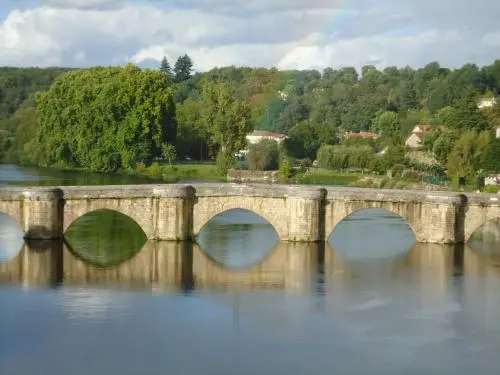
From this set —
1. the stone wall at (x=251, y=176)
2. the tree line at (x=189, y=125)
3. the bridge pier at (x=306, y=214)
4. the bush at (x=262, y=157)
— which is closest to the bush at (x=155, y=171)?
the tree line at (x=189, y=125)

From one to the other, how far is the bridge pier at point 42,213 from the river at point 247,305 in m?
0.53

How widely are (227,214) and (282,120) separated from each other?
7239 cm

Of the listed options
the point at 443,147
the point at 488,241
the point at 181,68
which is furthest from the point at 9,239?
the point at 181,68

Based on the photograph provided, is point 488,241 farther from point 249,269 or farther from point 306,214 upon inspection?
point 249,269

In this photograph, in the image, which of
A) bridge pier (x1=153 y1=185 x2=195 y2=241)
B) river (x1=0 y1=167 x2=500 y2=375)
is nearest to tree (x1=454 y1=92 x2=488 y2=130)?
river (x1=0 y1=167 x2=500 y2=375)

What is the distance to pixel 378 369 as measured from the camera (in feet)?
83.3

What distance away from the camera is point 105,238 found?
44.5 m

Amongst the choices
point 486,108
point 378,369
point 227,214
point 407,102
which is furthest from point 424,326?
point 407,102

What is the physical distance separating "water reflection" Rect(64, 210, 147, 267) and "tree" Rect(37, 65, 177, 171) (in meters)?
30.4

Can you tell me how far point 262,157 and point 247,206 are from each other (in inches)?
1589

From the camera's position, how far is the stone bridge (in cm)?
4044

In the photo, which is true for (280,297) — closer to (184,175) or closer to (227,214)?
(227,214)

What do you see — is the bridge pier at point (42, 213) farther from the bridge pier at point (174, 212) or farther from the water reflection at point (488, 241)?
the water reflection at point (488, 241)

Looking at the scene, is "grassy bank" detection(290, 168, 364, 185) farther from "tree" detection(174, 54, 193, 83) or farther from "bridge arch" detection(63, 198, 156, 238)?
"tree" detection(174, 54, 193, 83)
